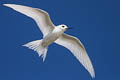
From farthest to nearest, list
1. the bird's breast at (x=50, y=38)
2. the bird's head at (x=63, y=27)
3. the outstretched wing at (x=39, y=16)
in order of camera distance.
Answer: the bird's head at (x=63, y=27), the bird's breast at (x=50, y=38), the outstretched wing at (x=39, y=16)

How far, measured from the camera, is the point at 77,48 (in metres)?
18.3

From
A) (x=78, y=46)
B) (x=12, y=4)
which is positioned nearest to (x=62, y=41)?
(x=78, y=46)

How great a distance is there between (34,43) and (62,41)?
59.4 inches

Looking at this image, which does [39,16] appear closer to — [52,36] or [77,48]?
[52,36]

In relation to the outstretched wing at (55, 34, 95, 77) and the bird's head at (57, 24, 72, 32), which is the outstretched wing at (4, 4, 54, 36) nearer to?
the bird's head at (57, 24, 72, 32)

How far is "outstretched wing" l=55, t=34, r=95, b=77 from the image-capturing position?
59.2 ft

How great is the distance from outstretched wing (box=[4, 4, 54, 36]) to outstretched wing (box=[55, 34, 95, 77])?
934mm

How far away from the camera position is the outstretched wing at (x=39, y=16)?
16.5 meters

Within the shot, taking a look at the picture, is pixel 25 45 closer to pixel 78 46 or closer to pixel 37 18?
pixel 37 18

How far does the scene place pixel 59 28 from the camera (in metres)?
16.9

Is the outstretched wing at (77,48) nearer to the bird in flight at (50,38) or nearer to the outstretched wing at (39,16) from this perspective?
the bird in flight at (50,38)

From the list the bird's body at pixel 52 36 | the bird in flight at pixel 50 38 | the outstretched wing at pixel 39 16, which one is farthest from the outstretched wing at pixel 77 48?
the bird's body at pixel 52 36

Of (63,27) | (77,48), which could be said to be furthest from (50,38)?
(77,48)

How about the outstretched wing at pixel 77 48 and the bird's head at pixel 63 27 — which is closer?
the bird's head at pixel 63 27
